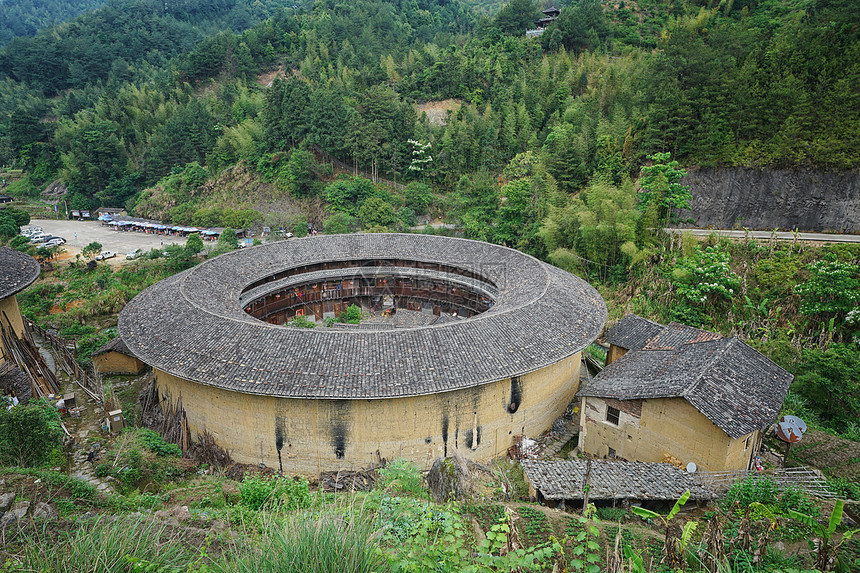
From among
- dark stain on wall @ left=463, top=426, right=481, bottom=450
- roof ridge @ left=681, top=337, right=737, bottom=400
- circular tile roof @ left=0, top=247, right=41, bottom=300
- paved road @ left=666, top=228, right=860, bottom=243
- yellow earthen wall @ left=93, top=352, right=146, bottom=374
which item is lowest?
yellow earthen wall @ left=93, top=352, right=146, bottom=374

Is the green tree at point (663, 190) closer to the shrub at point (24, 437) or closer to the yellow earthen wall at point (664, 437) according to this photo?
the yellow earthen wall at point (664, 437)

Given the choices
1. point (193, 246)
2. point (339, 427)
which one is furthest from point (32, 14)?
point (339, 427)

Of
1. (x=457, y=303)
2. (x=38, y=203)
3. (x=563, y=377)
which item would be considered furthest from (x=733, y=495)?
(x=38, y=203)

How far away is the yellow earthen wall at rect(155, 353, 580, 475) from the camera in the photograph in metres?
16.6

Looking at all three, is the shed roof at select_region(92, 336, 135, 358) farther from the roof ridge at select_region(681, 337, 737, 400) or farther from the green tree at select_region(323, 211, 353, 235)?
the roof ridge at select_region(681, 337, 737, 400)

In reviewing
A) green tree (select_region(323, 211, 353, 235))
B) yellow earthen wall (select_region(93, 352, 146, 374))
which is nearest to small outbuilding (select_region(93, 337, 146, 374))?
yellow earthen wall (select_region(93, 352, 146, 374))

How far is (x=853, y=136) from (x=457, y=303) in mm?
23300

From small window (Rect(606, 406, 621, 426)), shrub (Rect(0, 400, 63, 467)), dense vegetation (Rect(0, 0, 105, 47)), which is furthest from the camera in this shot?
dense vegetation (Rect(0, 0, 105, 47))

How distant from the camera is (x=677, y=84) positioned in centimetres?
3253

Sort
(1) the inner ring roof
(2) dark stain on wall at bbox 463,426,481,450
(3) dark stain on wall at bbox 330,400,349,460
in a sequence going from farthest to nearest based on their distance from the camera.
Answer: (2) dark stain on wall at bbox 463,426,481,450 < (3) dark stain on wall at bbox 330,400,349,460 < (1) the inner ring roof

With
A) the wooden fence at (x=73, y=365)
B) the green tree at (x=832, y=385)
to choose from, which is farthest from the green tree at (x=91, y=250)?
the green tree at (x=832, y=385)

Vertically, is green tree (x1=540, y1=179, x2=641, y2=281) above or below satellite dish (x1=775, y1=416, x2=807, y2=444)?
above

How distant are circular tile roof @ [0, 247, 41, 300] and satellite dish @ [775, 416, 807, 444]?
95.1ft

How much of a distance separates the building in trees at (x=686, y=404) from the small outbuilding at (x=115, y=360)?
71.0 ft
